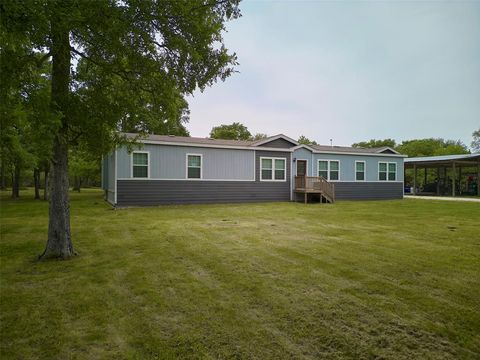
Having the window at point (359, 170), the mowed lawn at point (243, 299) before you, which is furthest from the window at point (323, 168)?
the mowed lawn at point (243, 299)

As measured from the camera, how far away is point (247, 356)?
2416 mm

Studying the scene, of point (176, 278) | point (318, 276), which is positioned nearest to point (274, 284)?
point (318, 276)

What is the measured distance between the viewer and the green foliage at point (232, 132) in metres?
41.0

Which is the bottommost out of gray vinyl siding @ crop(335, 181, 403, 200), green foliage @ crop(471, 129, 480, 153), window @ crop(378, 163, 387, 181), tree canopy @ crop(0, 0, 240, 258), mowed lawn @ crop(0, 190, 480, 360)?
mowed lawn @ crop(0, 190, 480, 360)

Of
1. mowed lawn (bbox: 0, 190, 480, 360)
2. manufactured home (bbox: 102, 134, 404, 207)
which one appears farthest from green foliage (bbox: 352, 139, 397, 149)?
mowed lawn (bbox: 0, 190, 480, 360)

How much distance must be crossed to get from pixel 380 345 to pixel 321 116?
3048cm

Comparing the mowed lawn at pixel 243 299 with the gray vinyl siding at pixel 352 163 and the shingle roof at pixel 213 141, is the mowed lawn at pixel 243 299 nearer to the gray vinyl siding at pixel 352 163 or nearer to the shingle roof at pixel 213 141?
the shingle roof at pixel 213 141

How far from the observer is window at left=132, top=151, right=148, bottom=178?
46.3 ft

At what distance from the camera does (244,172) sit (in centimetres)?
1670

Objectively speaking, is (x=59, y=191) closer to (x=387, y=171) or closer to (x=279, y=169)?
(x=279, y=169)

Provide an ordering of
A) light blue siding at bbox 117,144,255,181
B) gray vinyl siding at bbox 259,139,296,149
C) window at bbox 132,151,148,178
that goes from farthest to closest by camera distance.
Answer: gray vinyl siding at bbox 259,139,296,149 → window at bbox 132,151,148,178 → light blue siding at bbox 117,144,255,181

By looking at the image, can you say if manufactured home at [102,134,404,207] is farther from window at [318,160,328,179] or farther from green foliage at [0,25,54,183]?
Answer: green foliage at [0,25,54,183]

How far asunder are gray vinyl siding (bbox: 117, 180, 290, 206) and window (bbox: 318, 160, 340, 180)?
8.91 ft

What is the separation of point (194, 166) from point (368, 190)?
11.6m
